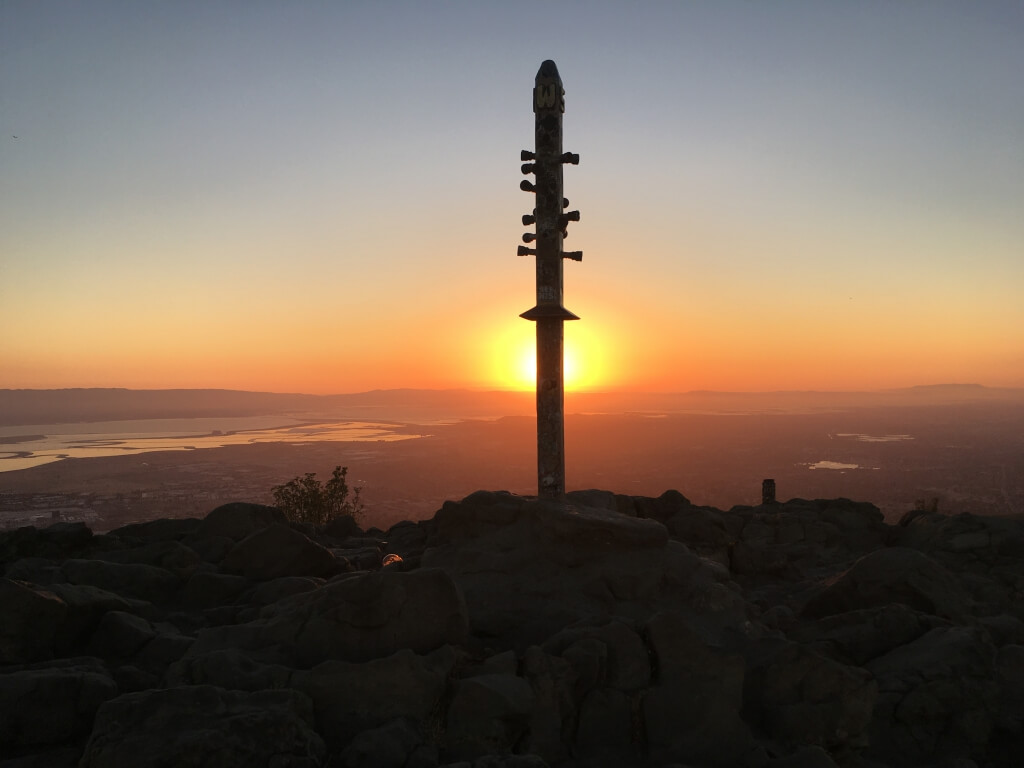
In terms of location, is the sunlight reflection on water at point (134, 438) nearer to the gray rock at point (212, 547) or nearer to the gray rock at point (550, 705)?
the gray rock at point (212, 547)

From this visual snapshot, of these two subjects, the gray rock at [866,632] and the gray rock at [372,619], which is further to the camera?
the gray rock at [866,632]

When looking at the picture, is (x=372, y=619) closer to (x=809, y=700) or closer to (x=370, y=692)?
(x=370, y=692)

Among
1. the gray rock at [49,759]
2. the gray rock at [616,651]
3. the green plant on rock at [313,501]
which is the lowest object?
the green plant on rock at [313,501]

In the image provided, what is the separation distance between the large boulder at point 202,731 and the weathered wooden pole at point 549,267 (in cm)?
563

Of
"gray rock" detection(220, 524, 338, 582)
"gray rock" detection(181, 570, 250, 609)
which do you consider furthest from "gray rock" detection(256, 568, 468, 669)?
"gray rock" detection(220, 524, 338, 582)

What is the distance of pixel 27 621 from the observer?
6566 millimetres

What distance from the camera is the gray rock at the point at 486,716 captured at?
18.2ft

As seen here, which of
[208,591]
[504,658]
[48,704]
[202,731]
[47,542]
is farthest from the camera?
[47,542]

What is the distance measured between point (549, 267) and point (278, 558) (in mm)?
5645

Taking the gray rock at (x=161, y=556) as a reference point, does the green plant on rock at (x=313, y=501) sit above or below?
below

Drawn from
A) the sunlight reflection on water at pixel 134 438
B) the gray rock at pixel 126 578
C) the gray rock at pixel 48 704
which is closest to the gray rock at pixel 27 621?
the gray rock at pixel 48 704

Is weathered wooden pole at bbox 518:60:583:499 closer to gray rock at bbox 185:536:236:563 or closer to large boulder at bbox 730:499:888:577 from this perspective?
large boulder at bbox 730:499:888:577

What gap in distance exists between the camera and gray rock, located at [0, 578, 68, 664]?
21.1ft

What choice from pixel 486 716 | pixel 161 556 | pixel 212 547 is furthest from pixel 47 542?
pixel 486 716
